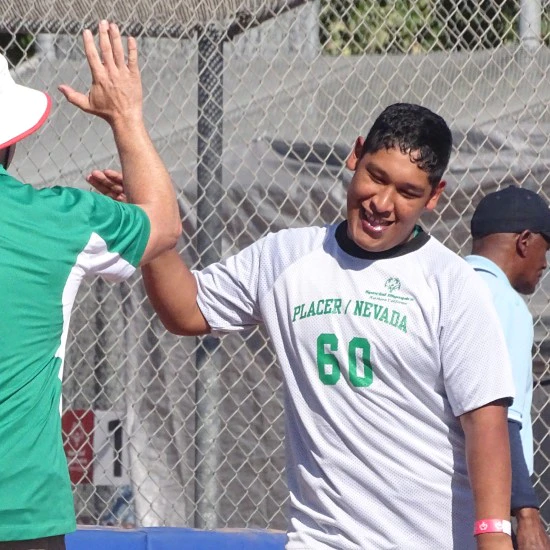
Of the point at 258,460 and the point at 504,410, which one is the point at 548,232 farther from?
the point at 258,460

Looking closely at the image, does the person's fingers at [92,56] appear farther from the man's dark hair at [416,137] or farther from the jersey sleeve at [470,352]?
the jersey sleeve at [470,352]

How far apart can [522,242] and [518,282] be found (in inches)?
5.3

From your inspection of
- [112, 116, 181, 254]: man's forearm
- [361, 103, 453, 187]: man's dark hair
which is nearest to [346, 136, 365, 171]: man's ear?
[361, 103, 453, 187]: man's dark hair

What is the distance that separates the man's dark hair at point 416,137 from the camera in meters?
2.63

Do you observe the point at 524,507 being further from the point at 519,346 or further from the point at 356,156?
the point at 356,156

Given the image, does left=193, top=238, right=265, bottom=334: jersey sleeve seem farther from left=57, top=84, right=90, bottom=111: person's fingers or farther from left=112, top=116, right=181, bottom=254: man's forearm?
left=57, top=84, right=90, bottom=111: person's fingers

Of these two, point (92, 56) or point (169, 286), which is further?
point (169, 286)

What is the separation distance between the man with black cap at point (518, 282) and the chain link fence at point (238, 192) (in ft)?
3.33

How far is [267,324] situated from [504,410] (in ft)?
2.00

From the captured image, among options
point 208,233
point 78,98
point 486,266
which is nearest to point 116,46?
point 78,98

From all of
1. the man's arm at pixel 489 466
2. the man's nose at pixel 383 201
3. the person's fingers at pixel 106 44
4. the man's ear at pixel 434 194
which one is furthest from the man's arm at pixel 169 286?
the man's arm at pixel 489 466

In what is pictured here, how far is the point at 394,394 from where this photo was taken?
252cm

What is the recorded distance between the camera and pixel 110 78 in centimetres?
235

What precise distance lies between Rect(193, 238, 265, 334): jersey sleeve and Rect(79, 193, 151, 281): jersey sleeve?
51cm
